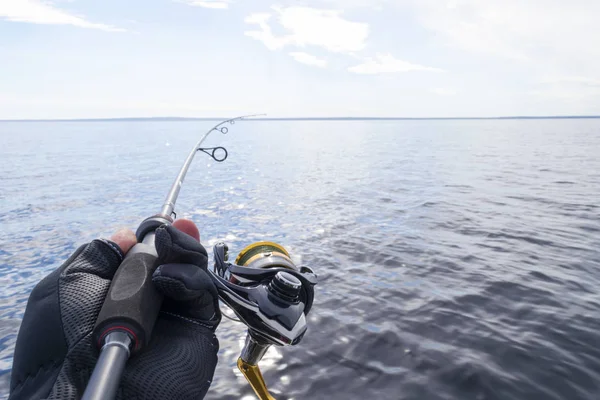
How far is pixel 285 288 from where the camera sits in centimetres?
213

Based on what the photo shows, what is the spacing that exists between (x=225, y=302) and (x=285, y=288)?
0.47 metres

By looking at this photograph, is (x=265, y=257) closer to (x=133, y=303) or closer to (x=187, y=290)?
(x=187, y=290)

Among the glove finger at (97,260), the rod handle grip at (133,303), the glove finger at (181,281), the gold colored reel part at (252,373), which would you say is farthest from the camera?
the gold colored reel part at (252,373)

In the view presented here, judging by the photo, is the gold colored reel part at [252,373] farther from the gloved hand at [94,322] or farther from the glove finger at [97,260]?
the glove finger at [97,260]

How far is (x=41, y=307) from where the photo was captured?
6.75 ft

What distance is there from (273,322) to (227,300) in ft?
1.17

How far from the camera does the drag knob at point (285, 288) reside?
2.13m

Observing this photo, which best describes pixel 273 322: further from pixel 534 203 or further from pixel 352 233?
pixel 534 203

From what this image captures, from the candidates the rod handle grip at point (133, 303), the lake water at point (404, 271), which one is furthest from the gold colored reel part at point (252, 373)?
the lake water at point (404, 271)

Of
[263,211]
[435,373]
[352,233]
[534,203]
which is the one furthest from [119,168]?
[435,373]

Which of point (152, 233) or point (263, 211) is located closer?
point (152, 233)

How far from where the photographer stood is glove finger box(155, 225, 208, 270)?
2195 mm

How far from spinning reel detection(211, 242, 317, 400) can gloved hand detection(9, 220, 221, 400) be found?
0.18 m

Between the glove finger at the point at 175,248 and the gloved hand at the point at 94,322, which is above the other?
the glove finger at the point at 175,248
